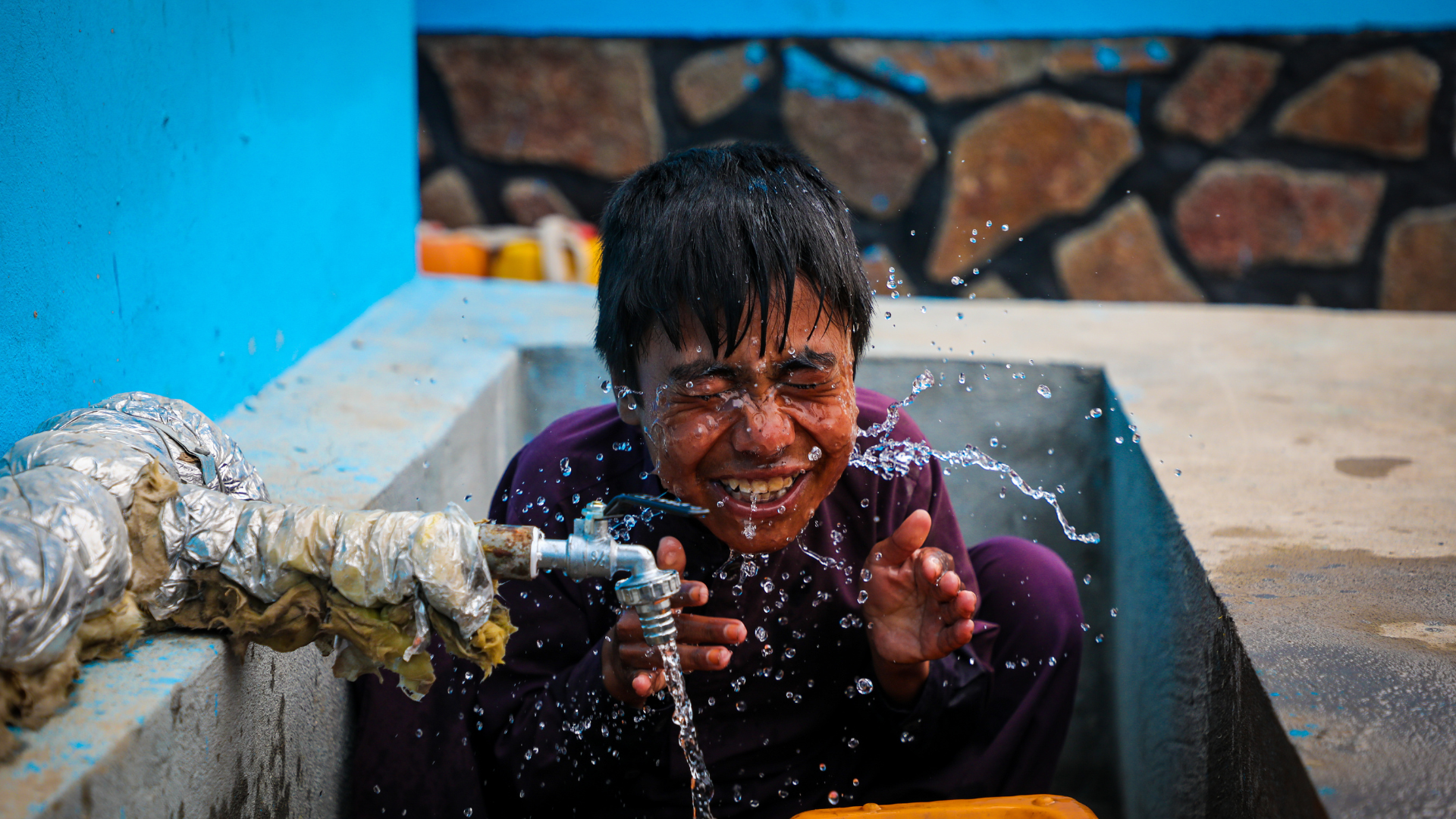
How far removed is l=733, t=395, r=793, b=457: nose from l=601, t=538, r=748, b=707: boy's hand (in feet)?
0.59

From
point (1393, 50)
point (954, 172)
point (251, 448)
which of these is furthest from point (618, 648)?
point (1393, 50)

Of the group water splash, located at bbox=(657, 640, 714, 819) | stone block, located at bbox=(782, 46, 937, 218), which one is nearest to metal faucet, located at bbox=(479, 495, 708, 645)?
water splash, located at bbox=(657, 640, 714, 819)

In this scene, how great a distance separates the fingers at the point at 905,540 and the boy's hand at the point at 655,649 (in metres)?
0.25

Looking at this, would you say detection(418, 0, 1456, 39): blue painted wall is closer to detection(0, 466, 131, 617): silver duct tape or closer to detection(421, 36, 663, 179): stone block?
detection(421, 36, 663, 179): stone block

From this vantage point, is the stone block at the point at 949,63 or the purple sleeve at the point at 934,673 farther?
the stone block at the point at 949,63

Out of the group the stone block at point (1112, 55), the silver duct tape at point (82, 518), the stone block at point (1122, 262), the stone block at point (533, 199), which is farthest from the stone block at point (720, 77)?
the silver duct tape at point (82, 518)

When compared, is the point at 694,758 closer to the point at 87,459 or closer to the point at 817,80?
the point at 87,459

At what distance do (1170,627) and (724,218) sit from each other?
0.91 metres

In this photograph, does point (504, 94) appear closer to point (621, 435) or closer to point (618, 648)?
point (621, 435)

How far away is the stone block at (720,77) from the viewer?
4078 millimetres

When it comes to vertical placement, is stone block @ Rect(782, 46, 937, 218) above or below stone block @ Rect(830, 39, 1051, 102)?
below

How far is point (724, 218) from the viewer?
4.96ft

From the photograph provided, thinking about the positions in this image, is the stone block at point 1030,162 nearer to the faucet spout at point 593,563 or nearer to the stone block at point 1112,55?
the stone block at point 1112,55

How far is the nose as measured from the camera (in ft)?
4.74
